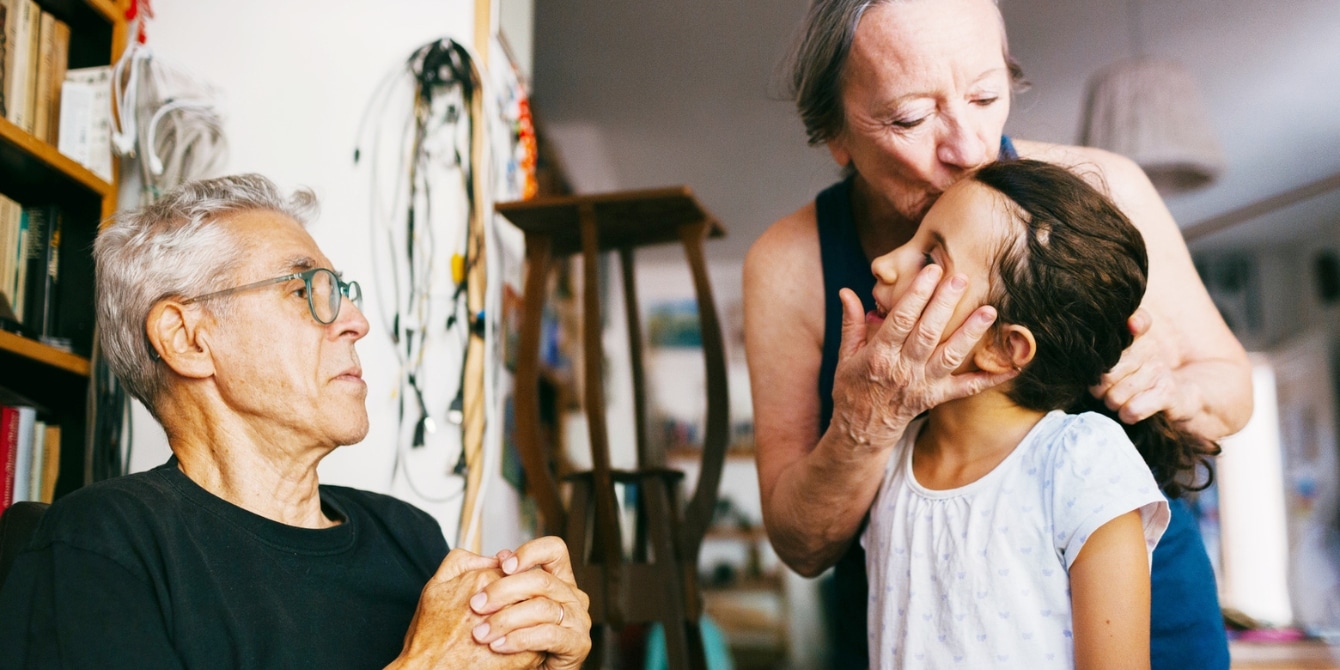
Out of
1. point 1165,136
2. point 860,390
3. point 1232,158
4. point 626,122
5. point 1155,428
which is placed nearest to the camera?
point 860,390

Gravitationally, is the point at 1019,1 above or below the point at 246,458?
above

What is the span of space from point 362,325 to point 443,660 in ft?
1.66

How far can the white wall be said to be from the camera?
2.35 m

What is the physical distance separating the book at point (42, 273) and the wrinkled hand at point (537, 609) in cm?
152

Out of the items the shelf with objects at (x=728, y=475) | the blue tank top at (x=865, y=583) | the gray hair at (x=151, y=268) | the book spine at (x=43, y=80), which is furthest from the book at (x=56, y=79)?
the shelf with objects at (x=728, y=475)

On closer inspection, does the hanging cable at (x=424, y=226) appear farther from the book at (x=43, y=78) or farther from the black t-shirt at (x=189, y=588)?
the black t-shirt at (x=189, y=588)

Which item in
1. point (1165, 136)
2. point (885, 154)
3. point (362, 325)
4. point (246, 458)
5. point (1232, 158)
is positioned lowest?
point (246, 458)

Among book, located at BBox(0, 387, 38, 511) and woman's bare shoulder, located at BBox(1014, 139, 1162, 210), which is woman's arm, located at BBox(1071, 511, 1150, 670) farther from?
book, located at BBox(0, 387, 38, 511)

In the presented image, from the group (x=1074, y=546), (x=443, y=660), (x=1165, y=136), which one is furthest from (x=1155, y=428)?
(x=1165, y=136)

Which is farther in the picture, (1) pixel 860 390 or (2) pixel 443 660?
(1) pixel 860 390

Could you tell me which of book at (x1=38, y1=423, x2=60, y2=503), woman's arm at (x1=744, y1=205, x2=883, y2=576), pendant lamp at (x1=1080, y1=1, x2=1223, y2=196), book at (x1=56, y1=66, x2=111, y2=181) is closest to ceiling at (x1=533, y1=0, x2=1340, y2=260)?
pendant lamp at (x1=1080, y1=1, x2=1223, y2=196)

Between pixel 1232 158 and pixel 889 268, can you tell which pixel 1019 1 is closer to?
pixel 1232 158

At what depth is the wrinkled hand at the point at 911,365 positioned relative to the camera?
3.59 feet

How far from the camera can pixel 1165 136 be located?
3895 mm
